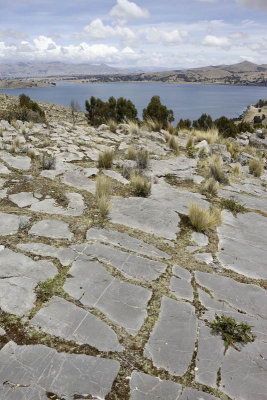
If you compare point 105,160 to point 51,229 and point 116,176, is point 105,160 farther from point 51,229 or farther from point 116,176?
point 51,229

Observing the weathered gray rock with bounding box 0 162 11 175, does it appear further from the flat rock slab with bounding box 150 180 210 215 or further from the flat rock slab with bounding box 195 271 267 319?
the flat rock slab with bounding box 195 271 267 319

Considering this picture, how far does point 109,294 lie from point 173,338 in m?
0.72

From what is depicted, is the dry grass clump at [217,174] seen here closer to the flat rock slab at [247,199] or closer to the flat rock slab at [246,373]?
the flat rock slab at [247,199]

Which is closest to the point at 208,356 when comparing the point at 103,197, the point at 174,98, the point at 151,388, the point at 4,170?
the point at 151,388

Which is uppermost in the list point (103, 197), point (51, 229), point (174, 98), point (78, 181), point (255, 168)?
point (174, 98)

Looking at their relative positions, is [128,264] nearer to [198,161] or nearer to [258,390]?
[258,390]

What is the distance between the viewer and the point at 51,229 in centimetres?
357

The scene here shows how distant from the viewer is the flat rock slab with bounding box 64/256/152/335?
2416 mm

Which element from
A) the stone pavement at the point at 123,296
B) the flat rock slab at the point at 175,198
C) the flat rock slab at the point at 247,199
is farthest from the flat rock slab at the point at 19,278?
the flat rock slab at the point at 247,199

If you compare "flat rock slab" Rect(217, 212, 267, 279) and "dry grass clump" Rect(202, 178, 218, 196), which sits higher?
"dry grass clump" Rect(202, 178, 218, 196)

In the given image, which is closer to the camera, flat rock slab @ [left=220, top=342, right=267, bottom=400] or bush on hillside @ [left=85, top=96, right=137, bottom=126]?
flat rock slab @ [left=220, top=342, right=267, bottom=400]

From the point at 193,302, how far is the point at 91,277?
3.43 feet

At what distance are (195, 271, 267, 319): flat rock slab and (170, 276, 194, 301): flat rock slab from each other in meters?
0.17

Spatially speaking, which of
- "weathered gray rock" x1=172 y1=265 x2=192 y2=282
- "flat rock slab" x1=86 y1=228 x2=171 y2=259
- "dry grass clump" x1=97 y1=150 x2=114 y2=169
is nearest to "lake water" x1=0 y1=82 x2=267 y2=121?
"dry grass clump" x1=97 y1=150 x2=114 y2=169
